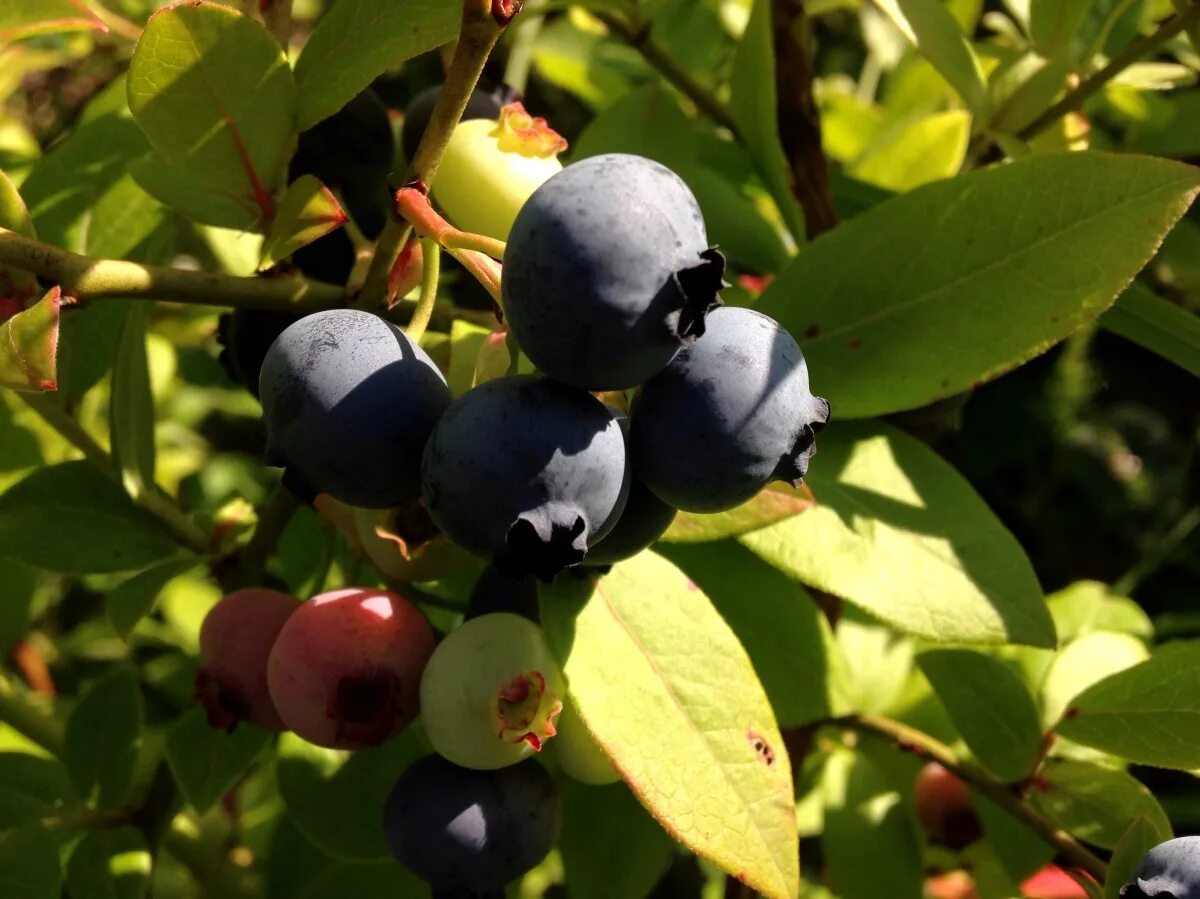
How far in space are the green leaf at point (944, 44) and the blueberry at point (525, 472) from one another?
0.58 meters

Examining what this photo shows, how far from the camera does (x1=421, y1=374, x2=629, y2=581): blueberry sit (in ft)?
1.91

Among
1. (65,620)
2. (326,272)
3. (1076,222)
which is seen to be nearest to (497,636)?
(326,272)

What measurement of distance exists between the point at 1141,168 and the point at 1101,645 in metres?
0.56

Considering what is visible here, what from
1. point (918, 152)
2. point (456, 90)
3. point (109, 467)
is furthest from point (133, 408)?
point (918, 152)

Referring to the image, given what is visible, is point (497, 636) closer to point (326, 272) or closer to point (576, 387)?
point (576, 387)

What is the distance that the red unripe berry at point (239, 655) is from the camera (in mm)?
880

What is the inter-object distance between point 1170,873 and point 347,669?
0.52m

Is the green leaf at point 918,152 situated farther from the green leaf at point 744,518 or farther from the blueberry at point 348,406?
the blueberry at point 348,406

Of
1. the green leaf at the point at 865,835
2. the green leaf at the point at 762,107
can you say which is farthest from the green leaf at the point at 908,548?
the green leaf at the point at 865,835

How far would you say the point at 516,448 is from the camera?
0.58 m

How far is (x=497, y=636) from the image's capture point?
0.76m

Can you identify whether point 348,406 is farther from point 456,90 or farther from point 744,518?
point 744,518

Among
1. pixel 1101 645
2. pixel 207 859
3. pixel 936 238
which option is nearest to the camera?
pixel 936 238

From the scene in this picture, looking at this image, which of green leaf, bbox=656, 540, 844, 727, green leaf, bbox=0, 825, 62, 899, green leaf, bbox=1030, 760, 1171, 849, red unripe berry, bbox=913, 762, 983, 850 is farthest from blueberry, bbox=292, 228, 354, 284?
red unripe berry, bbox=913, 762, 983, 850
